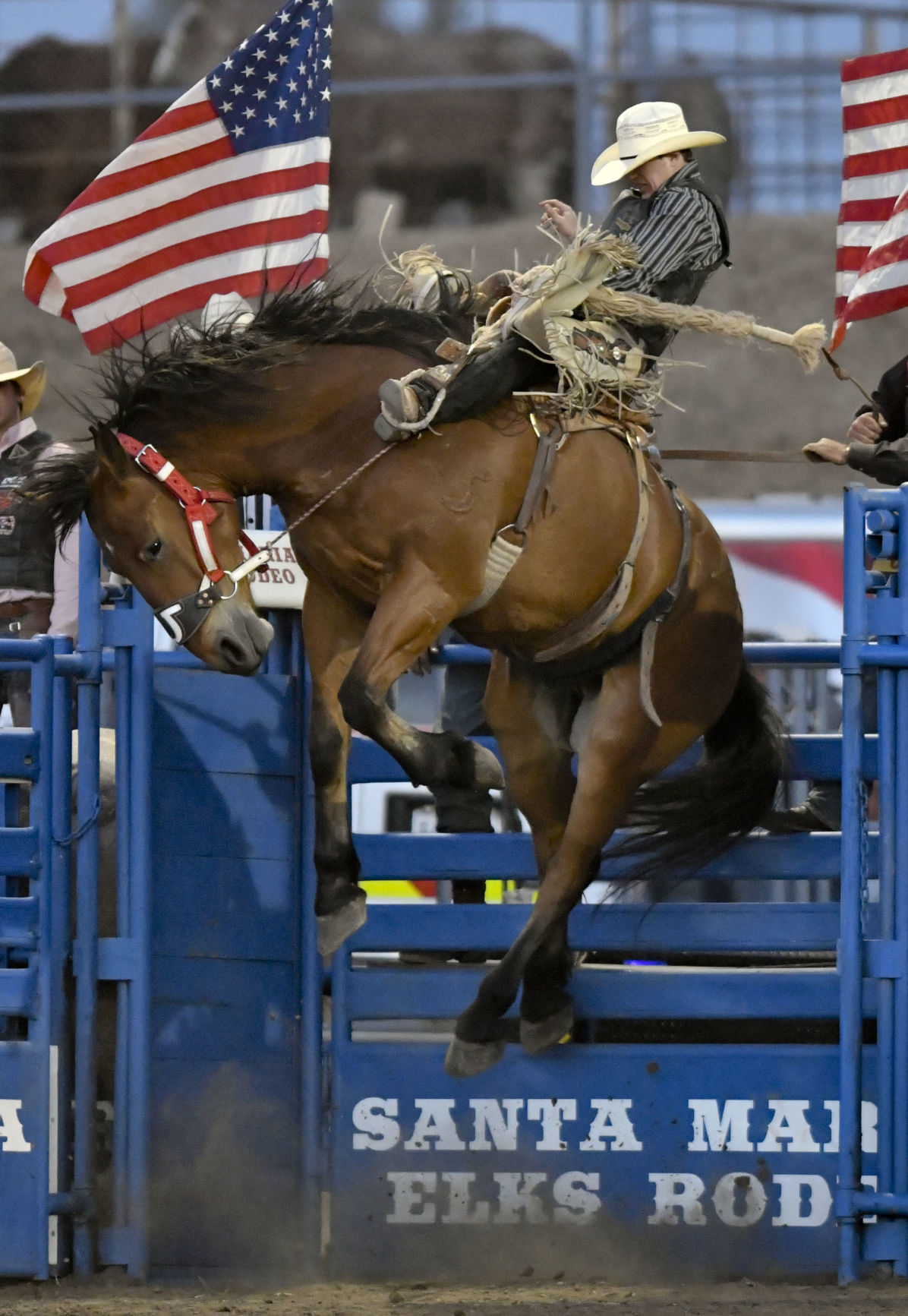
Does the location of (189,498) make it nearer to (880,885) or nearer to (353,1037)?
(353,1037)

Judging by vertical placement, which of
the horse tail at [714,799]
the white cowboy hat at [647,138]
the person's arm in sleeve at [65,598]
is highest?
the white cowboy hat at [647,138]

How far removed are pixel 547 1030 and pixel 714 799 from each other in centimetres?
86

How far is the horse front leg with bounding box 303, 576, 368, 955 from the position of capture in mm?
5168

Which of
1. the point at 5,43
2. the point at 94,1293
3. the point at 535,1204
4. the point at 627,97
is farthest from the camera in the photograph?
the point at 5,43

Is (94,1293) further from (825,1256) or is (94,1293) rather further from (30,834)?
(825,1256)

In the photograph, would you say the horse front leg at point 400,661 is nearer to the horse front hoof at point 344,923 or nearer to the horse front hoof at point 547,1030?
the horse front hoof at point 344,923

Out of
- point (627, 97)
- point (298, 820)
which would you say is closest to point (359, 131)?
point (627, 97)

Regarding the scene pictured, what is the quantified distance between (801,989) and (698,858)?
0.48m

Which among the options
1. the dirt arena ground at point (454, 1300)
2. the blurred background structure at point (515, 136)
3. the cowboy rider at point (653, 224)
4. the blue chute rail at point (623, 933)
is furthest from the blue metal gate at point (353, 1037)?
the blurred background structure at point (515, 136)

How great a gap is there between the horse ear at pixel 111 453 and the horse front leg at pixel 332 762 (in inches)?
24.3

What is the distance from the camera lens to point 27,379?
266 inches

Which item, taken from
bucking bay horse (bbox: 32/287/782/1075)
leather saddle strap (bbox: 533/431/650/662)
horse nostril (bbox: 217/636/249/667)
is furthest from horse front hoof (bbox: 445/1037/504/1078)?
horse nostril (bbox: 217/636/249/667)

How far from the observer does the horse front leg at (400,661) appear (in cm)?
500

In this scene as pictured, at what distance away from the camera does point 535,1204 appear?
5438mm
